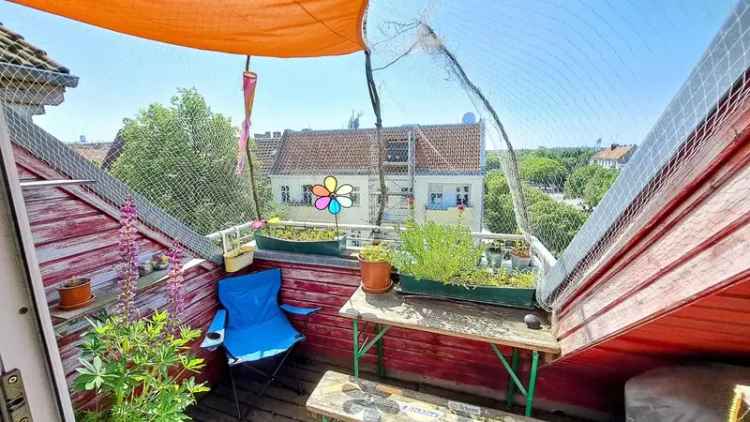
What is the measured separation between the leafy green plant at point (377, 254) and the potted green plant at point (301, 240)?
13.4 inches

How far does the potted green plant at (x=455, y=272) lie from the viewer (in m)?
1.75

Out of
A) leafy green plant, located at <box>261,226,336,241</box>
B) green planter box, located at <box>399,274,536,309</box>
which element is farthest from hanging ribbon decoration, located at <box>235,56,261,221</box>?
green planter box, located at <box>399,274,536,309</box>

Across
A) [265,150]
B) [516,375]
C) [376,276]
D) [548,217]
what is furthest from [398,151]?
[516,375]

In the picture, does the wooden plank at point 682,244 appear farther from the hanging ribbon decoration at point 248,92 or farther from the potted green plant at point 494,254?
the hanging ribbon decoration at point 248,92

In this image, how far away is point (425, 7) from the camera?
1.28 m

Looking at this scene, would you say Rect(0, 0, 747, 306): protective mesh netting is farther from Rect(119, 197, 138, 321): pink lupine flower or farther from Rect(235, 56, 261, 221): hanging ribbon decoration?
Rect(119, 197, 138, 321): pink lupine flower

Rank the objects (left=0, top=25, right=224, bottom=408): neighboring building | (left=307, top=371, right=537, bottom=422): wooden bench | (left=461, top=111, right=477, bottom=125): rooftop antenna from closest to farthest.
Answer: (left=0, top=25, right=224, bottom=408): neighboring building, (left=307, top=371, right=537, bottom=422): wooden bench, (left=461, top=111, right=477, bottom=125): rooftop antenna

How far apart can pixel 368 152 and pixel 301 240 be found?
138 cm

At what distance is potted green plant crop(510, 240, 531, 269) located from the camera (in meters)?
1.94

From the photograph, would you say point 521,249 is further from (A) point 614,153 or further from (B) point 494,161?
(A) point 614,153

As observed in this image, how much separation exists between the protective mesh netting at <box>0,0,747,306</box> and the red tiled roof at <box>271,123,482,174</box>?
54 millimetres

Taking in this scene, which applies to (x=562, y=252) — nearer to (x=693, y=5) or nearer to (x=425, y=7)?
(x=693, y=5)

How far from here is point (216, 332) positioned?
1947mm

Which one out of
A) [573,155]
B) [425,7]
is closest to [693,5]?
[573,155]
